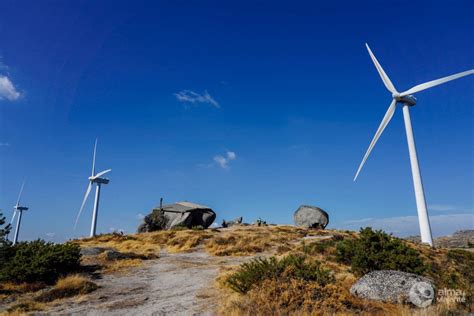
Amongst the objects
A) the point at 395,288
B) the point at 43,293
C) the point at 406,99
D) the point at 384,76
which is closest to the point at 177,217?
the point at 43,293

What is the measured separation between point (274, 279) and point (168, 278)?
7931 mm

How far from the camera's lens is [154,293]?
13.5 metres

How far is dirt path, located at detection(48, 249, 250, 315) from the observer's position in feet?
36.0

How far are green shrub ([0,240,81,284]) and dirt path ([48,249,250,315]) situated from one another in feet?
8.52

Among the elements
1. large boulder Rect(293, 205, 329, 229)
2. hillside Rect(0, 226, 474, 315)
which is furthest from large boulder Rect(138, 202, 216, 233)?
hillside Rect(0, 226, 474, 315)

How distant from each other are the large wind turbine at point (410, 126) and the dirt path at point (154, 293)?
21007 mm

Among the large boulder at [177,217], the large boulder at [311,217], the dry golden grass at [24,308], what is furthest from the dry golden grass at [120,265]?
the large boulder at [311,217]

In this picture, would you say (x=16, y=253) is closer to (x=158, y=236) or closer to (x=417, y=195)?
(x=158, y=236)

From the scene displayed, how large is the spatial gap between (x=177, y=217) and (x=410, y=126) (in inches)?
1403

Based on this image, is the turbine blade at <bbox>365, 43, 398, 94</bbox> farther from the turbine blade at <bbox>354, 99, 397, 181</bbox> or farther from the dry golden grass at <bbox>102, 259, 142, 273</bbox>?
the dry golden grass at <bbox>102, 259, 142, 273</bbox>

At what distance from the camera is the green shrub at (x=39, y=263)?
1540cm

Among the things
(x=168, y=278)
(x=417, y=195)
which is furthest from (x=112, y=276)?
(x=417, y=195)

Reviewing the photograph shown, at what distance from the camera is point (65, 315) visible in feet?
34.9

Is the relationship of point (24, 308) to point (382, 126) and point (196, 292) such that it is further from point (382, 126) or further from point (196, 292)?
point (382, 126)
